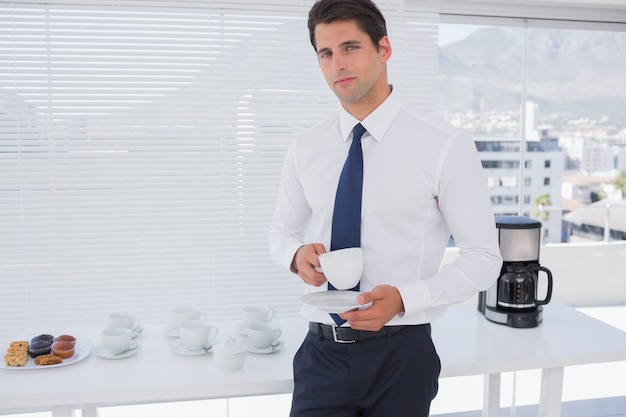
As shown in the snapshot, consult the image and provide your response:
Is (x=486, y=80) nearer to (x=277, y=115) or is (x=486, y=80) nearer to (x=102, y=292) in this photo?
(x=277, y=115)

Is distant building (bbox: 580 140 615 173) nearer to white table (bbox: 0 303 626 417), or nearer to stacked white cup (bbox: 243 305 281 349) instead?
white table (bbox: 0 303 626 417)

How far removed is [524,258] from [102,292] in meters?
2.34

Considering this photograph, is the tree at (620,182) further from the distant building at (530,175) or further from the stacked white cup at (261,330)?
the stacked white cup at (261,330)

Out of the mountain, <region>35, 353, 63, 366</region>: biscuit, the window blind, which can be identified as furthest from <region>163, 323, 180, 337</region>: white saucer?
the mountain

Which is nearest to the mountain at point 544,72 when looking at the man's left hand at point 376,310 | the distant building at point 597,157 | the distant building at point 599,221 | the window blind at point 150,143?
the distant building at point 597,157

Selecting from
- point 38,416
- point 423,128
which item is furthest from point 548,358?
point 38,416

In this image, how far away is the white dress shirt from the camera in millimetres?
1412

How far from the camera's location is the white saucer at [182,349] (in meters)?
1.83

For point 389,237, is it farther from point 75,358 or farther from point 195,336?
point 75,358

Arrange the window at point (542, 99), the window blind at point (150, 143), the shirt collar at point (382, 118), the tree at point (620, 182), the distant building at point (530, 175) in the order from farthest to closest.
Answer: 1. the tree at point (620, 182)
2. the window at point (542, 99)
3. the distant building at point (530, 175)
4. the window blind at point (150, 143)
5. the shirt collar at point (382, 118)

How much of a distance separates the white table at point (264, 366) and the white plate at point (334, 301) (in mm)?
340

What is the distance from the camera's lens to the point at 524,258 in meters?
2.23

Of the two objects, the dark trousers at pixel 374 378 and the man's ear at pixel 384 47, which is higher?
the man's ear at pixel 384 47

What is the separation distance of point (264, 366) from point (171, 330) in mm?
420
